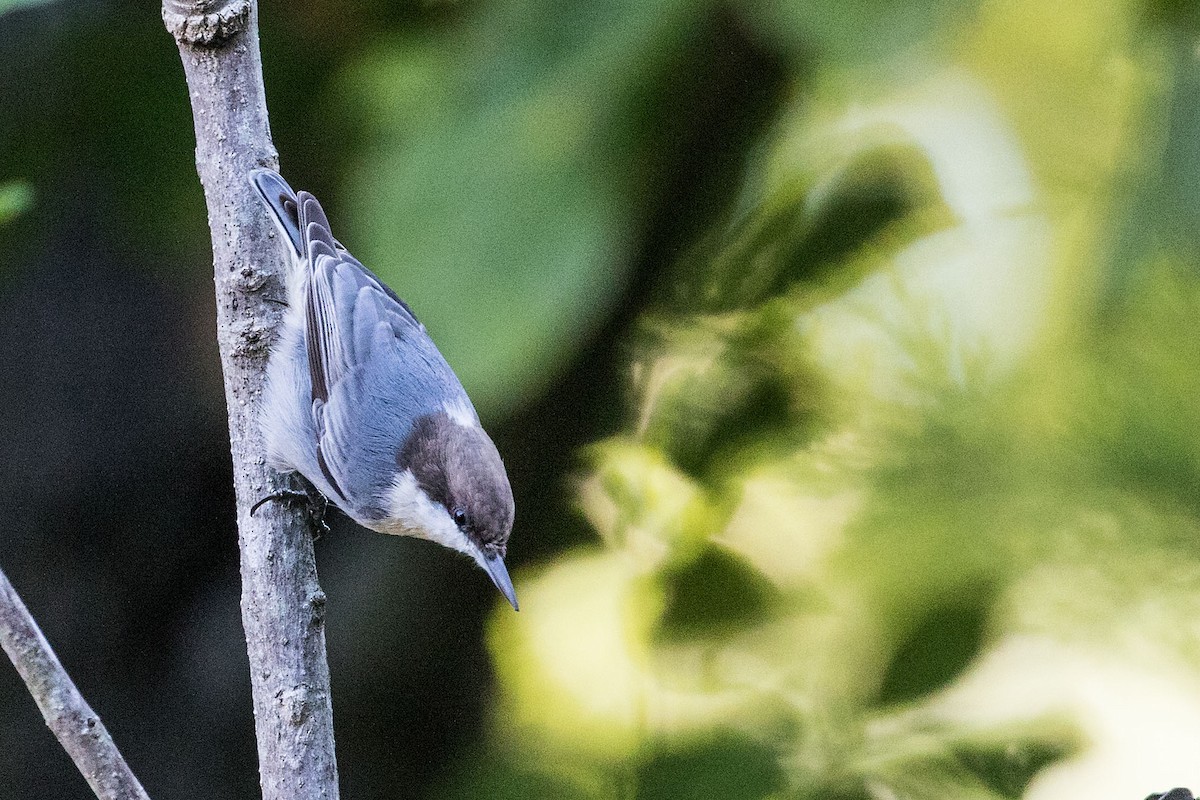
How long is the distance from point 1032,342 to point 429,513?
753mm

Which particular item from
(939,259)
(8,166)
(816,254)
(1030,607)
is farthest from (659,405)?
(8,166)

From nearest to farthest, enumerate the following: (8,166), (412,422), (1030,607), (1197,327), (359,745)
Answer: (1197,327) < (1030,607) < (412,422) < (8,166) < (359,745)

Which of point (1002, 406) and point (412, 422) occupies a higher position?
point (1002, 406)

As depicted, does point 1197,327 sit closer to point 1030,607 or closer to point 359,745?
point 1030,607

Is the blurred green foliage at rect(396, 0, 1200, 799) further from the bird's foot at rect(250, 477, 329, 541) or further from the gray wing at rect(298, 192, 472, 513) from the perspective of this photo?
the bird's foot at rect(250, 477, 329, 541)

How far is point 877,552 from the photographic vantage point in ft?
4.37

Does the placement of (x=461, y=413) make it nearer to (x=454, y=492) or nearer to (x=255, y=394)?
(x=454, y=492)

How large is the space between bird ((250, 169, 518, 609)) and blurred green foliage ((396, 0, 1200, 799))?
0.08m

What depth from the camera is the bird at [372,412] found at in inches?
50.4

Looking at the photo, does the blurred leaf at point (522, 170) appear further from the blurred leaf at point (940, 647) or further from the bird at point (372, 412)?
the blurred leaf at point (940, 647)

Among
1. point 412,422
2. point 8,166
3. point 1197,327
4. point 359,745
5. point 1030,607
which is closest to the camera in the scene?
point 1197,327

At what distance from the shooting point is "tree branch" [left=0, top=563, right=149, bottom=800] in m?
0.80

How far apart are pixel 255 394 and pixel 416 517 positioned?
0.28 metres

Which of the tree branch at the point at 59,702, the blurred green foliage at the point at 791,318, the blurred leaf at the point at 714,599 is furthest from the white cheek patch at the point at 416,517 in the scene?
the tree branch at the point at 59,702
